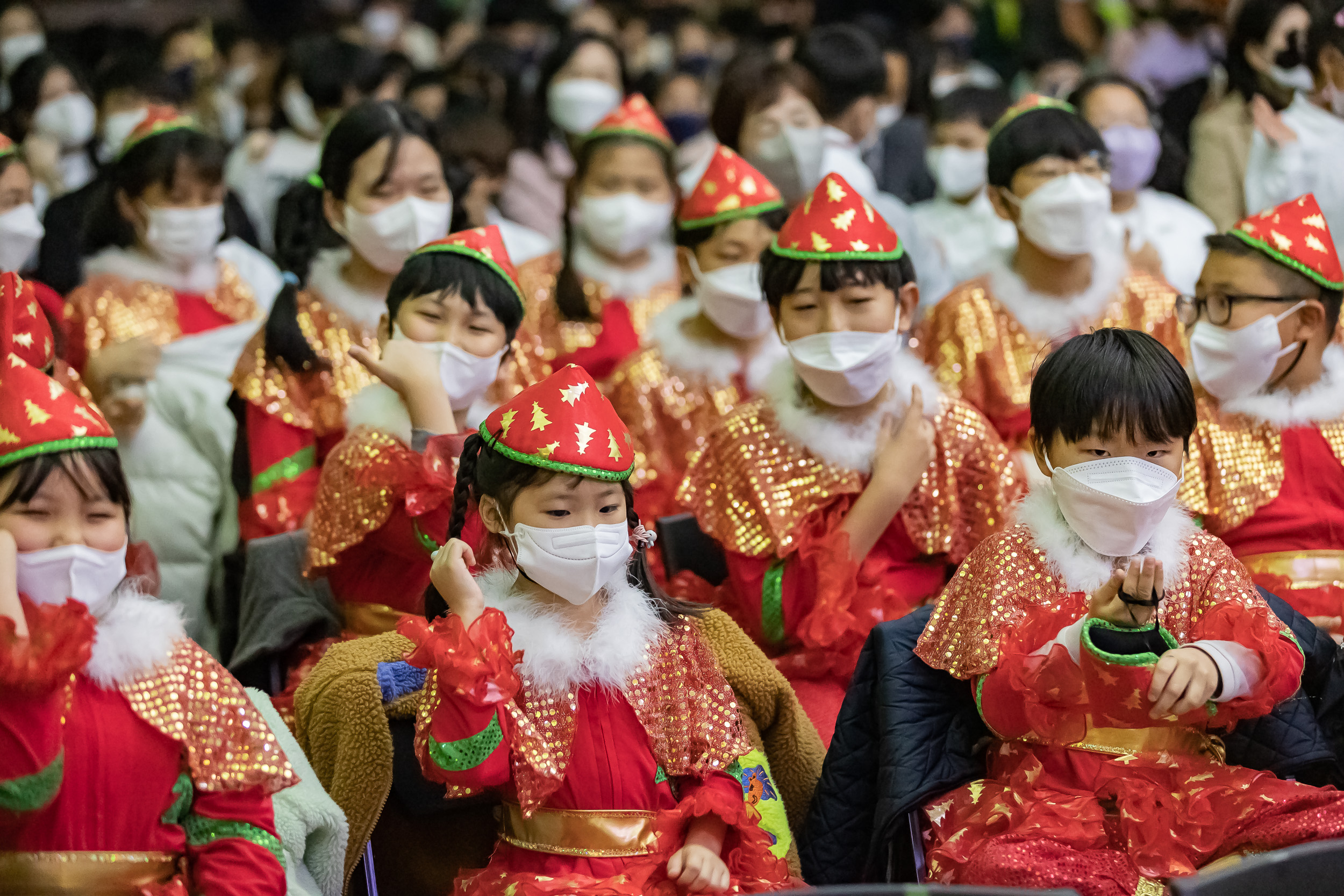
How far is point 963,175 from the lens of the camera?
5.16 meters

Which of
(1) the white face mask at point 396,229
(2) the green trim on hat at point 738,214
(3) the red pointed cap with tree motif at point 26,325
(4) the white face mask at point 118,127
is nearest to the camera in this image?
(3) the red pointed cap with tree motif at point 26,325

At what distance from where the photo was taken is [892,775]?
7.82 feet

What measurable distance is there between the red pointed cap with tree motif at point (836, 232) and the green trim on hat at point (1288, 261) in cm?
67

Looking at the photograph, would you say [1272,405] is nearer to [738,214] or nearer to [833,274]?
[833,274]

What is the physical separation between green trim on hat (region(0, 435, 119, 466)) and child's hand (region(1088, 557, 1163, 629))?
53.7 inches

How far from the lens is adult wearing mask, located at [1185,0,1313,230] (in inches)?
179

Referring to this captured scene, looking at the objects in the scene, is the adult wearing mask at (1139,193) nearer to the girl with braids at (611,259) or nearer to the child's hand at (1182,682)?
the girl with braids at (611,259)

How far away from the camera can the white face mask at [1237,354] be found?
2.94m

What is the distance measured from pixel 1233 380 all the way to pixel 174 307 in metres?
2.73

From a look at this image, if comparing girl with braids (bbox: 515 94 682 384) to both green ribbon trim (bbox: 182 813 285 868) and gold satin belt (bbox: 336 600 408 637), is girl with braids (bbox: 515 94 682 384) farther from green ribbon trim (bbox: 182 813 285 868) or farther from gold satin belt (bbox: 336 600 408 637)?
green ribbon trim (bbox: 182 813 285 868)

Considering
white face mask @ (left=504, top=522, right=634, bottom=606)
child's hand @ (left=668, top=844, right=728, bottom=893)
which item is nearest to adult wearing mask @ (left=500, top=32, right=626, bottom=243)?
white face mask @ (left=504, top=522, right=634, bottom=606)

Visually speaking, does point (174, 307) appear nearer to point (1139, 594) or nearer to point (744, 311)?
point (744, 311)

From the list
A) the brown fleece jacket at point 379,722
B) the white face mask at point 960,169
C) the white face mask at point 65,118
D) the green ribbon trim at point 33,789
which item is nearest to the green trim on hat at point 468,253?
the brown fleece jacket at point 379,722

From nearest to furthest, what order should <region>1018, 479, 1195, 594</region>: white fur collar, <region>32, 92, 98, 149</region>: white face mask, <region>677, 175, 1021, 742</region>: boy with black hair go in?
<region>1018, 479, 1195, 594</region>: white fur collar < <region>677, 175, 1021, 742</region>: boy with black hair < <region>32, 92, 98, 149</region>: white face mask
